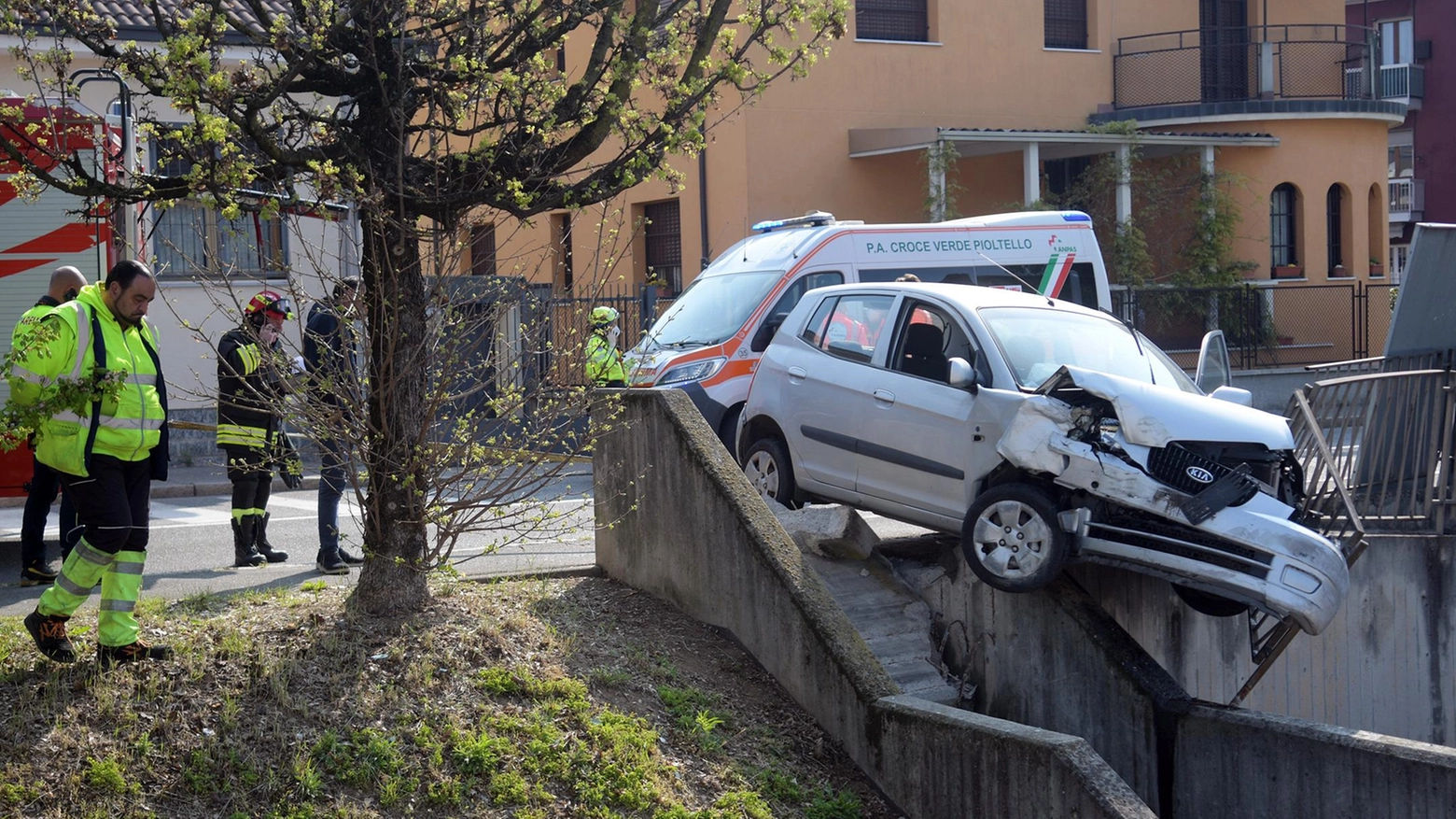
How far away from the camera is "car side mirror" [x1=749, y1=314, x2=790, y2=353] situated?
39.5 ft

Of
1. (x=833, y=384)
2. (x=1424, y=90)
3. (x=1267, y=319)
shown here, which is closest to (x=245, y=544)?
(x=833, y=384)

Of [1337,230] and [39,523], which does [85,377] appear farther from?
[1337,230]

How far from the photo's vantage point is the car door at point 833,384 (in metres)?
8.70

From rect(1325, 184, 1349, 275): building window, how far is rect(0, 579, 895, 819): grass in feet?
78.2

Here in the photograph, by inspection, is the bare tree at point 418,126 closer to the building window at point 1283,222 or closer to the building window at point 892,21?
the building window at point 892,21

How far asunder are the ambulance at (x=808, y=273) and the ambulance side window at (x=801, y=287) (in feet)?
0.04

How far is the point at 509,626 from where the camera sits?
248 inches

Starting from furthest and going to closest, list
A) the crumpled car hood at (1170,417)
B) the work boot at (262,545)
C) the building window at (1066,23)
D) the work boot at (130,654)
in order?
1. the building window at (1066,23)
2. the work boot at (262,545)
3. the crumpled car hood at (1170,417)
4. the work boot at (130,654)

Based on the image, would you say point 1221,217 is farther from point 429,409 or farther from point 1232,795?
point 429,409

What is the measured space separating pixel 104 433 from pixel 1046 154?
70.8ft

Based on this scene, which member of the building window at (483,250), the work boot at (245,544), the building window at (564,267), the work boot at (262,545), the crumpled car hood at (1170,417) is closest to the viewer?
the building window at (564,267)

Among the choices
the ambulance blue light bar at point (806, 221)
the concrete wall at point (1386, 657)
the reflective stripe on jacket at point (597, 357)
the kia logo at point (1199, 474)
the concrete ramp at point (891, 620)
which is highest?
the ambulance blue light bar at point (806, 221)

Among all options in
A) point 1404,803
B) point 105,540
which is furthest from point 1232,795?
point 105,540

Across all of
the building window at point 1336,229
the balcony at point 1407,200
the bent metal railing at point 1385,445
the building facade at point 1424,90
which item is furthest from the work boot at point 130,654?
the balcony at point 1407,200
